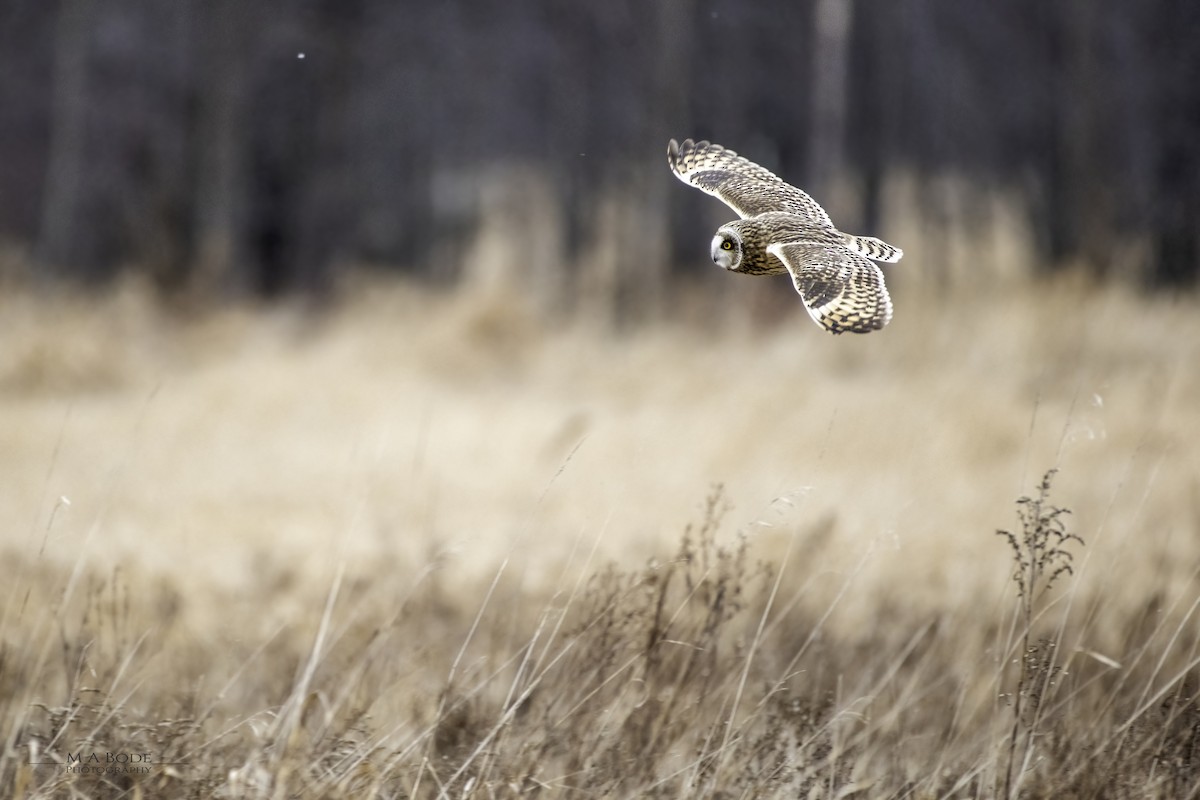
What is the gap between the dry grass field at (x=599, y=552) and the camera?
2615 millimetres

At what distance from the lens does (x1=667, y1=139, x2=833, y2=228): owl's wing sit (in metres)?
2.92

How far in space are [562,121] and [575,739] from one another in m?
18.3

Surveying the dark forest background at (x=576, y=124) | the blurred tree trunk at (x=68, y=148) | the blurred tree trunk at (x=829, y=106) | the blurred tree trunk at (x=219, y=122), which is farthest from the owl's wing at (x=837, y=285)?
the blurred tree trunk at (x=68, y=148)

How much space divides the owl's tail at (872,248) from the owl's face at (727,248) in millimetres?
240

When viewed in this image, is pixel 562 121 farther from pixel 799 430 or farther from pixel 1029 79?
pixel 799 430

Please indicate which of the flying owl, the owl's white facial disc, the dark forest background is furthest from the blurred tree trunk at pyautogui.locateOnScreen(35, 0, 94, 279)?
the owl's white facial disc

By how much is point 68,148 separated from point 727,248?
46.0ft

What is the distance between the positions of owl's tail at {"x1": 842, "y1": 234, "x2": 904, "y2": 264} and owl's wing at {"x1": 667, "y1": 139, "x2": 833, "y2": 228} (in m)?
0.14

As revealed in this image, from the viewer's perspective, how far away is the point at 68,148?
14.5 meters

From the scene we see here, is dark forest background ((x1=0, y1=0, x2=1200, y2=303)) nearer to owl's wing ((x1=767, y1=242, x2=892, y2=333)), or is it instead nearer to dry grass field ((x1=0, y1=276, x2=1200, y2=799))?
dry grass field ((x1=0, y1=276, x2=1200, y2=799))

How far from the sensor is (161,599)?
4.54m

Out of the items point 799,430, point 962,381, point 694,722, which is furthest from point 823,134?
point 694,722

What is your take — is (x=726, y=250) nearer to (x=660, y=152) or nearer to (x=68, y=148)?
(x=660, y=152)

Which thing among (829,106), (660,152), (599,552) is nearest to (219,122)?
(660,152)
